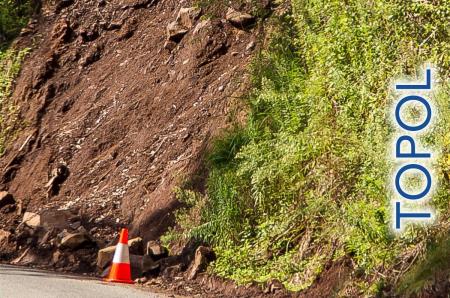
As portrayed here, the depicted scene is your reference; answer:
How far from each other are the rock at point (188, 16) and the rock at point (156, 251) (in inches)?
229

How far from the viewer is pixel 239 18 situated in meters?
17.3

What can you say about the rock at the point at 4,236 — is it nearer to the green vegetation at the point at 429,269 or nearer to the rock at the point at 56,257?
the rock at the point at 56,257

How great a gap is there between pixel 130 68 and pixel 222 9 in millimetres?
2609

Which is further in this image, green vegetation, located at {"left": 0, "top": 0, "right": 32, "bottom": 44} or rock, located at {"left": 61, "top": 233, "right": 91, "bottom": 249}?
green vegetation, located at {"left": 0, "top": 0, "right": 32, "bottom": 44}

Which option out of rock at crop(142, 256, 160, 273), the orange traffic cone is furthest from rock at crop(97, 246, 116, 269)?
the orange traffic cone

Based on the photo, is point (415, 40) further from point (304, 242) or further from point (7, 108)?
point (7, 108)

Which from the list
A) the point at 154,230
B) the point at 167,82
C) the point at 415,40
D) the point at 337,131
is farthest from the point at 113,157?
the point at 415,40

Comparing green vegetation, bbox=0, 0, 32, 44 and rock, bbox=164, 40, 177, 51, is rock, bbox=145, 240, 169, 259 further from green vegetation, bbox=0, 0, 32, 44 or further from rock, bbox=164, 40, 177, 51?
green vegetation, bbox=0, 0, 32, 44

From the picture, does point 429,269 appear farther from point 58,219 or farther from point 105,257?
point 58,219

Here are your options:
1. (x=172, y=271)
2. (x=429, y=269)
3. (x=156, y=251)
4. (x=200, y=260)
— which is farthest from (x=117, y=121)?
(x=429, y=269)

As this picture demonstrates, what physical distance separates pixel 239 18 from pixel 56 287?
723cm

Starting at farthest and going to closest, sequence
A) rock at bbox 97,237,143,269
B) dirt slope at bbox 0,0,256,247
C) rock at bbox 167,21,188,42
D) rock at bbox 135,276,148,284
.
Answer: rock at bbox 167,21,188,42, dirt slope at bbox 0,0,256,247, rock at bbox 97,237,143,269, rock at bbox 135,276,148,284

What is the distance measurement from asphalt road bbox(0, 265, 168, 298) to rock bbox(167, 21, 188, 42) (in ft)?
22.1

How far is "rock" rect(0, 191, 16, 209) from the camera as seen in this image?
17636 millimetres
